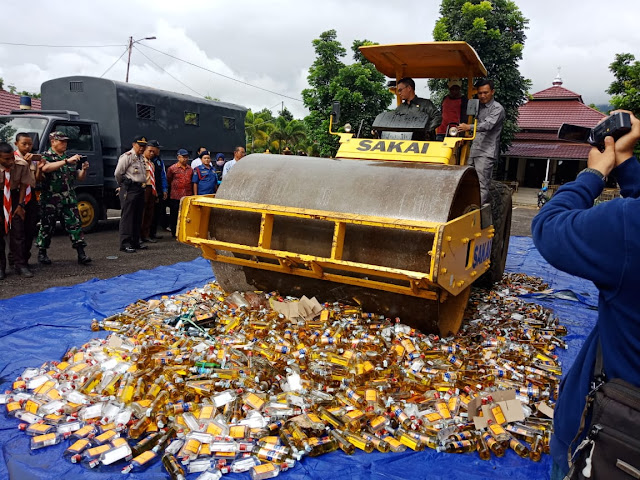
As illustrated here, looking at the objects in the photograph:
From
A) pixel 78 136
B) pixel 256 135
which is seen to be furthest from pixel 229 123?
pixel 256 135

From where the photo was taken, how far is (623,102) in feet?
68.5

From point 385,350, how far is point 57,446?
2.18 m

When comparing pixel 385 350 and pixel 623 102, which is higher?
pixel 623 102

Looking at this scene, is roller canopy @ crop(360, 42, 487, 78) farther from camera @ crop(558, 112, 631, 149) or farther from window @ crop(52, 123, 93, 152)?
window @ crop(52, 123, 93, 152)

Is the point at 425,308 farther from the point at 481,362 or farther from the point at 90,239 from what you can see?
the point at 90,239

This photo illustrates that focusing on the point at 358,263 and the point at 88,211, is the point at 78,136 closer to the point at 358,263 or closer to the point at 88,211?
the point at 88,211

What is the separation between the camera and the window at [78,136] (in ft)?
32.4

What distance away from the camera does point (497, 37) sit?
60.9 ft

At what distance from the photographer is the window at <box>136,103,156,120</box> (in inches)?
464

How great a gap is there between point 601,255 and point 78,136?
10.5m

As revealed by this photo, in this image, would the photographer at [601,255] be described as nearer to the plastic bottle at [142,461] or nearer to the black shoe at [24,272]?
the plastic bottle at [142,461]

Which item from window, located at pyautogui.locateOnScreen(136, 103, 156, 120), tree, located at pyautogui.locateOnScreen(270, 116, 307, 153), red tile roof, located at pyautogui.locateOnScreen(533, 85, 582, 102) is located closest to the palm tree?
tree, located at pyautogui.locateOnScreen(270, 116, 307, 153)

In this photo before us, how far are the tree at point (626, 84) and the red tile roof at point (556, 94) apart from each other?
633 centimetres

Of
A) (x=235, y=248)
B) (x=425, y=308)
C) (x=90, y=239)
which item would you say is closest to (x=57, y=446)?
(x=235, y=248)
